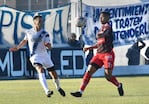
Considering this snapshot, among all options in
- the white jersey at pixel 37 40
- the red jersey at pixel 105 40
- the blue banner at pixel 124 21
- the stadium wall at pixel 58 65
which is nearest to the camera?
the white jersey at pixel 37 40

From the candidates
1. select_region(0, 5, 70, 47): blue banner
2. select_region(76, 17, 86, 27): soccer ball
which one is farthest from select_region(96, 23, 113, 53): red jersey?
select_region(0, 5, 70, 47): blue banner

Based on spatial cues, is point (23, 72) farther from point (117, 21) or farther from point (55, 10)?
point (117, 21)

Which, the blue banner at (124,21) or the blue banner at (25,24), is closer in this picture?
the blue banner at (25,24)

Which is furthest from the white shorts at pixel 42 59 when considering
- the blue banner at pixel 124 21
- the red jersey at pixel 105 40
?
the blue banner at pixel 124 21

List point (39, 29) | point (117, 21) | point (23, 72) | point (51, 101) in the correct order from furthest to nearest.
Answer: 1. point (117, 21)
2. point (23, 72)
3. point (39, 29)
4. point (51, 101)

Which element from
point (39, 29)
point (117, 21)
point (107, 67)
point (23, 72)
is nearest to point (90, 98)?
point (107, 67)

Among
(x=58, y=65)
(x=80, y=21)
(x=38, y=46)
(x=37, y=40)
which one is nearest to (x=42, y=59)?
(x=38, y=46)

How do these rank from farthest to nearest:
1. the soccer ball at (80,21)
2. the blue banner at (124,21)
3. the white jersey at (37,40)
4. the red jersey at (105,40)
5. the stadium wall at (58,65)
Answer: the blue banner at (124,21), the soccer ball at (80,21), the stadium wall at (58,65), the red jersey at (105,40), the white jersey at (37,40)

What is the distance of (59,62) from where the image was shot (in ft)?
78.1

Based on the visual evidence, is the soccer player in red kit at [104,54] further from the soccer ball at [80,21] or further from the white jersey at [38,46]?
the soccer ball at [80,21]

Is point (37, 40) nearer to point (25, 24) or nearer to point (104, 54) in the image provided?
point (104, 54)

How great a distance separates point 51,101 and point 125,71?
13.0 metres

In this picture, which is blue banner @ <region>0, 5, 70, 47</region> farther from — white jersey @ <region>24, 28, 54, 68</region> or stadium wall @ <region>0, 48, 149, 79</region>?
white jersey @ <region>24, 28, 54, 68</region>

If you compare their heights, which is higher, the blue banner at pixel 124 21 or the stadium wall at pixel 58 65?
the blue banner at pixel 124 21
